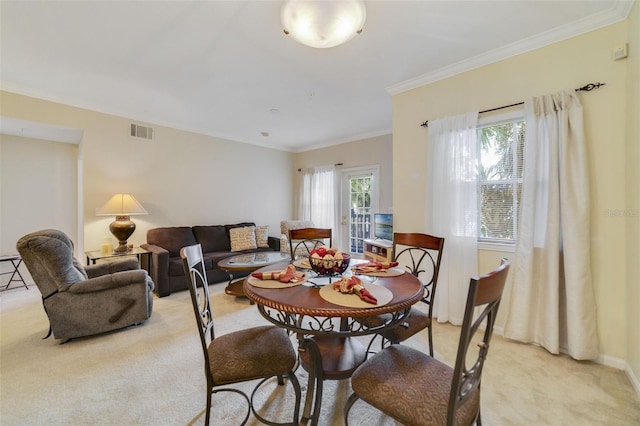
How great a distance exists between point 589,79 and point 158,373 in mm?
3985

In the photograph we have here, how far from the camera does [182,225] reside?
14.7 feet

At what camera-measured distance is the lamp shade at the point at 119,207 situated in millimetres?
3358

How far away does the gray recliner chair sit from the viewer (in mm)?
2205

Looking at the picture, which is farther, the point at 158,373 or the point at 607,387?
the point at 158,373

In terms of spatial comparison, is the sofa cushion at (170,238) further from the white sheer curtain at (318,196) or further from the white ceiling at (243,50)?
the white sheer curtain at (318,196)

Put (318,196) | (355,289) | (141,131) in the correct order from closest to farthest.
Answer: (355,289), (141,131), (318,196)

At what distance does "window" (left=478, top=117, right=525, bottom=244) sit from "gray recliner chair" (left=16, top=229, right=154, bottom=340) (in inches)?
138

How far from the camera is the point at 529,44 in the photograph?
7.35 feet

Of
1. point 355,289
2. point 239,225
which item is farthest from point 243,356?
point 239,225

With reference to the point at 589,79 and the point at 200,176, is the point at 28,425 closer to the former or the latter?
the point at 200,176

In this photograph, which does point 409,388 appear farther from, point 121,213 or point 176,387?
point 121,213

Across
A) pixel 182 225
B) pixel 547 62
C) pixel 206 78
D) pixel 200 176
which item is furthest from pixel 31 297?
pixel 547 62

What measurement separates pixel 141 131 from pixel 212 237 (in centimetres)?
197

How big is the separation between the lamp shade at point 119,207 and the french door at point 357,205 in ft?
11.7
